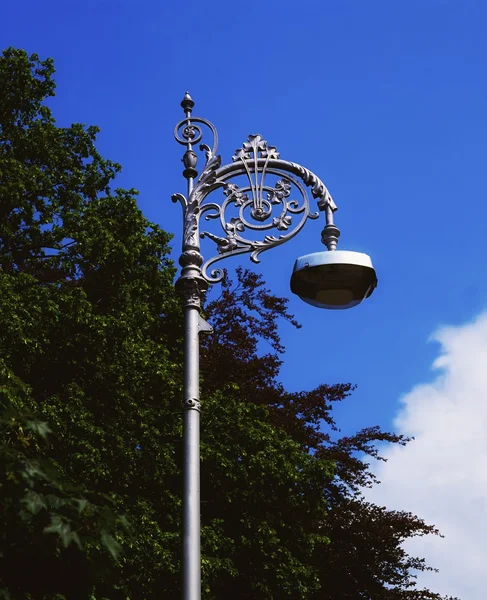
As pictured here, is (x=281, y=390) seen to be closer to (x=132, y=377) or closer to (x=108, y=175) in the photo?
(x=108, y=175)

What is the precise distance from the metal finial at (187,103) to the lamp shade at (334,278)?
83.6 inches

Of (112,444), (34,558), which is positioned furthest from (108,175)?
(34,558)

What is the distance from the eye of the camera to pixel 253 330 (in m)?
29.1

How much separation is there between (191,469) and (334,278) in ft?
7.60

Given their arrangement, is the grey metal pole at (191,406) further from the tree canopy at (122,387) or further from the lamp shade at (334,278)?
the tree canopy at (122,387)

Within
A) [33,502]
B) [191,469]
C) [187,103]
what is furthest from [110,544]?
[187,103]

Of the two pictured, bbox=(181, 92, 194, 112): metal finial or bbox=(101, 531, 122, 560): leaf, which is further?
bbox=(181, 92, 194, 112): metal finial

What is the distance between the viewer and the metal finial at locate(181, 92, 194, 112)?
9.38 meters

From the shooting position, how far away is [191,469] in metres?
6.61

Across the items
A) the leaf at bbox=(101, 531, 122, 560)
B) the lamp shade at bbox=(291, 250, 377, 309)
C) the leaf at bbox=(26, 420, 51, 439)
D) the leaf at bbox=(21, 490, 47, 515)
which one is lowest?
the leaf at bbox=(101, 531, 122, 560)

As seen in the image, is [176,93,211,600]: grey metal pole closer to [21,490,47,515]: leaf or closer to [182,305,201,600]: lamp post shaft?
[182,305,201,600]: lamp post shaft

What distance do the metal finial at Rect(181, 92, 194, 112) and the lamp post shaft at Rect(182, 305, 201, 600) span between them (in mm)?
2707

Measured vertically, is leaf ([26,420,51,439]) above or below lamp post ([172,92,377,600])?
below

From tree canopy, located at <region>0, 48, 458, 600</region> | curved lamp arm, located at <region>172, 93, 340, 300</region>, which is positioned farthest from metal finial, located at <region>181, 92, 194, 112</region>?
tree canopy, located at <region>0, 48, 458, 600</region>
